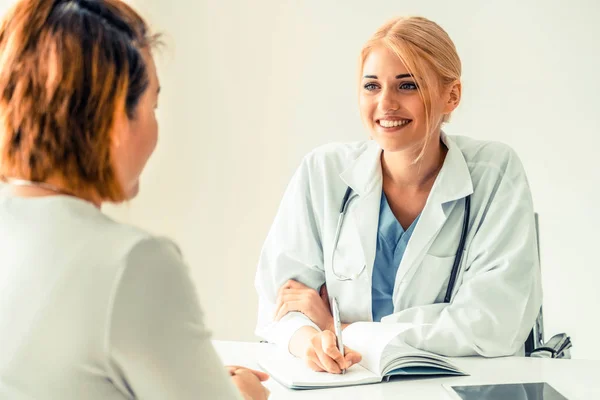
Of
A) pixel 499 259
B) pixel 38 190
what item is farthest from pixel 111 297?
pixel 499 259

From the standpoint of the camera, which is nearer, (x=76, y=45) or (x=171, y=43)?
(x=76, y=45)

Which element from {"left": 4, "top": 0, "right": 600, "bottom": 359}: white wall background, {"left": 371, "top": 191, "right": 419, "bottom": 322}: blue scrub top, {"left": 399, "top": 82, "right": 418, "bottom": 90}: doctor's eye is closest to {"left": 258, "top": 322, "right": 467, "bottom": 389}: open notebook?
{"left": 371, "top": 191, "right": 419, "bottom": 322}: blue scrub top

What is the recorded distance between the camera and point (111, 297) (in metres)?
0.65

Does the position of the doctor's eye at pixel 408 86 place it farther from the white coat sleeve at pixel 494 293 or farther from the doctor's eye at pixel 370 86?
the white coat sleeve at pixel 494 293

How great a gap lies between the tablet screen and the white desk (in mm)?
25

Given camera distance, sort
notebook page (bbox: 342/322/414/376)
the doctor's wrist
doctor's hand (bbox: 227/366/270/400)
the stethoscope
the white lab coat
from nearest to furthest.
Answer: doctor's hand (bbox: 227/366/270/400)
notebook page (bbox: 342/322/414/376)
the doctor's wrist
the white lab coat
the stethoscope

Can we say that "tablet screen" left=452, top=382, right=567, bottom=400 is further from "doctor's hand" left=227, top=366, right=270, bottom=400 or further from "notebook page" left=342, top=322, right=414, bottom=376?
"doctor's hand" left=227, top=366, right=270, bottom=400

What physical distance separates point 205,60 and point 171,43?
0.66ft

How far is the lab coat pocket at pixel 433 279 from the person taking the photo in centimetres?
173

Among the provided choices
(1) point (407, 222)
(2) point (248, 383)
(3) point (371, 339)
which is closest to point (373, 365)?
(3) point (371, 339)

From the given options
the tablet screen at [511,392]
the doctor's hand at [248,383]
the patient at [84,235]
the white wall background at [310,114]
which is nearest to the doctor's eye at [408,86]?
the tablet screen at [511,392]

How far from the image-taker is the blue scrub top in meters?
1.79

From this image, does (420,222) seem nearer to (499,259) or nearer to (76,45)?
(499,259)

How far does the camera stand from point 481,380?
4.30 ft
